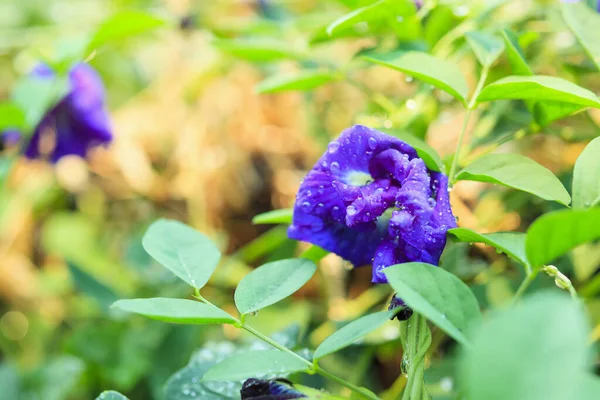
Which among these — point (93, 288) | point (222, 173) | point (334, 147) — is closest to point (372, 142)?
point (334, 147)

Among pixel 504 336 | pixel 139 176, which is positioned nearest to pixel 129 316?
pixel 139 176

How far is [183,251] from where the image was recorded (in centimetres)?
51

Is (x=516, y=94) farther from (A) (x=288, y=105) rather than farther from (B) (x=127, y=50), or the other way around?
(B) (x=127, y=50)

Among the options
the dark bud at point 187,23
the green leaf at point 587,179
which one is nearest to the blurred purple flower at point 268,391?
the green leaf at point 587,179

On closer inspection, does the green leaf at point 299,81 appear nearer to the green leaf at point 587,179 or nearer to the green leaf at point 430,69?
the green leaf at point 430,69

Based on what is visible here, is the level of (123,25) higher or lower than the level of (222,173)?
higher

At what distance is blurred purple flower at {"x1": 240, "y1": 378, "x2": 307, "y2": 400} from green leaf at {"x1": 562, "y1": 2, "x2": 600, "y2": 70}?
391 millimetres

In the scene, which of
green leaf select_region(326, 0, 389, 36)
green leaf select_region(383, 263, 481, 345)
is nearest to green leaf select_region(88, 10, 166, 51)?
green leaf select_region(326, 0, 389, 36)

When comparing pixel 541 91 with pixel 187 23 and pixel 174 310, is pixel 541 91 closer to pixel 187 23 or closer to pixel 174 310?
pixel 174 310

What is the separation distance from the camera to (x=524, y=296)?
0.67m

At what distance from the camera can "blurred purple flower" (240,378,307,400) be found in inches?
17.2

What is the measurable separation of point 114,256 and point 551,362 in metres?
1.18

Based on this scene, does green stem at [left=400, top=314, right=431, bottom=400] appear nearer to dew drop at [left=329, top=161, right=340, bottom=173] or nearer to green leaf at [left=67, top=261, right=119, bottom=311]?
dew drop at [left=329, top=161, right=340, bottom=173]

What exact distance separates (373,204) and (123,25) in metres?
0.59
